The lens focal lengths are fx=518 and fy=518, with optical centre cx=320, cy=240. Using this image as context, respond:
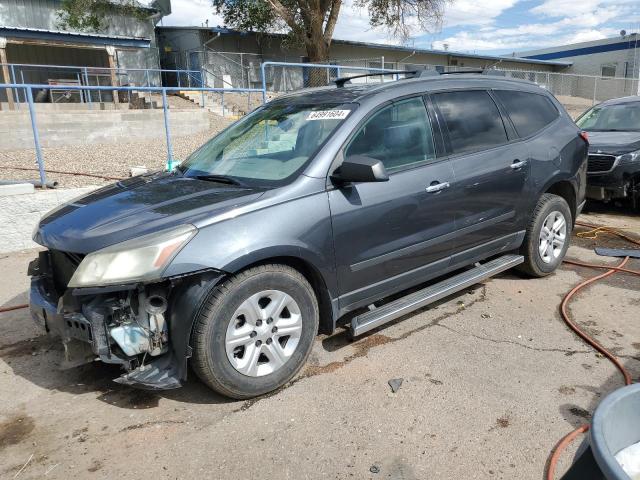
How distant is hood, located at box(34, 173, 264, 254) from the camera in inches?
112

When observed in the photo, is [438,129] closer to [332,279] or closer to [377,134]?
[377,134]

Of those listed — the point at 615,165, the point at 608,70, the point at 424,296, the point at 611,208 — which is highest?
the point at 608,70

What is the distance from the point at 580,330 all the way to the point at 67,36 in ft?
68.9

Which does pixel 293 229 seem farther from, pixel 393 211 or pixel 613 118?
pixel 613 118

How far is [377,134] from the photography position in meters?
3.62

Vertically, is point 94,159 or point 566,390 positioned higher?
point 94,159

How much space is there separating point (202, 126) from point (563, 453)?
16.2 m

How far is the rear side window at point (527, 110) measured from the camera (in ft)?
15.1

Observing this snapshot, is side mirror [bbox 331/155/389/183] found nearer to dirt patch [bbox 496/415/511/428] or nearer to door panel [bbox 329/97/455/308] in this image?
door panel [bbox 329/97/455/308]

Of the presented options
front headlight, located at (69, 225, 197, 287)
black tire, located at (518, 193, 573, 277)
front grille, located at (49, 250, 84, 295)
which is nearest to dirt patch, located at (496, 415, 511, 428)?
→ front headlight, located at (69, 225, 197, 287)

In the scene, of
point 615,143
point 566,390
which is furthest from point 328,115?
point 615,143

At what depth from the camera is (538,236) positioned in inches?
189

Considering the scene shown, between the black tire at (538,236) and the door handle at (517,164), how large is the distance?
0.49 meters

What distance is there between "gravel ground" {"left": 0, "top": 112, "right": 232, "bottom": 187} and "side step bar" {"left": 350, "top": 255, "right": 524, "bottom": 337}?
5.35 meters
